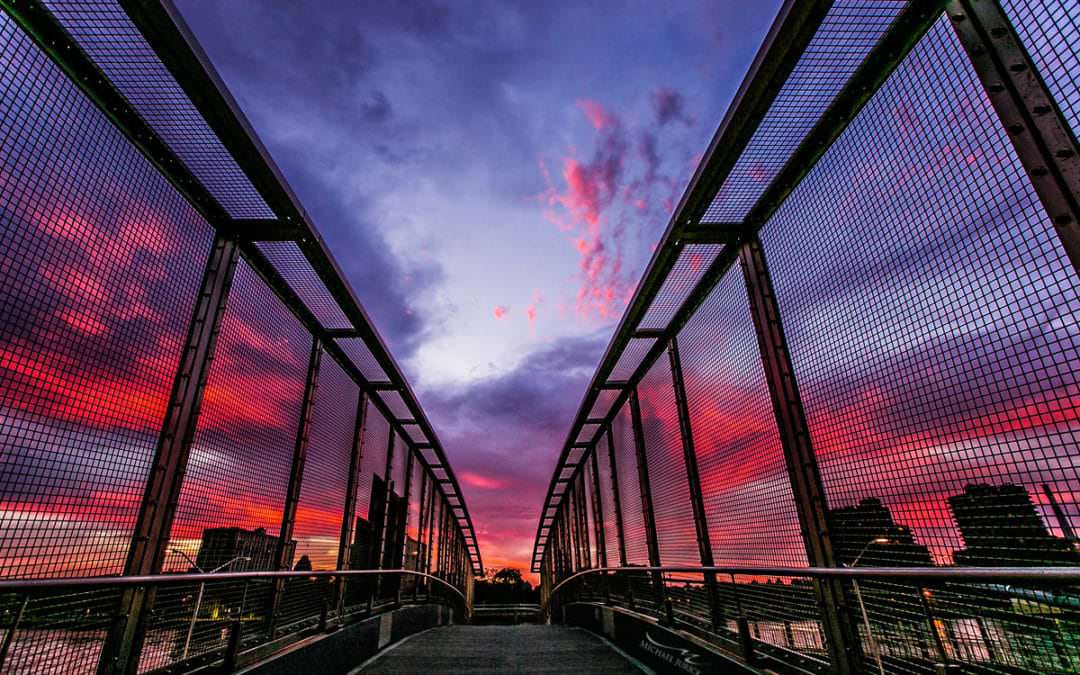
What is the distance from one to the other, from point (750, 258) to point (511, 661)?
5045 millimetres

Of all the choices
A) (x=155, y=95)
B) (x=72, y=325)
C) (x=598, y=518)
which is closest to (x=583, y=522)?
(x=598, y=518)

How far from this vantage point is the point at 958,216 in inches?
102

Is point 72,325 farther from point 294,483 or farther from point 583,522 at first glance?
point 583,522

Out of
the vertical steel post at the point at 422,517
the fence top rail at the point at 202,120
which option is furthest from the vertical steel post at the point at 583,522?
the fence top rail at the point at 202,120

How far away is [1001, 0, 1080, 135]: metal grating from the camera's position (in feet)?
7.11

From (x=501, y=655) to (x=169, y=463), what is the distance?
385 cm

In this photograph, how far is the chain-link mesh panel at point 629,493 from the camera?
349 inches

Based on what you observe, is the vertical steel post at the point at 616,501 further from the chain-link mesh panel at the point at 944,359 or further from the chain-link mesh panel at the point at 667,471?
the chain-link mesh panel at the point at 944,359

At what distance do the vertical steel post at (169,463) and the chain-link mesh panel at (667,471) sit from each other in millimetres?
5730

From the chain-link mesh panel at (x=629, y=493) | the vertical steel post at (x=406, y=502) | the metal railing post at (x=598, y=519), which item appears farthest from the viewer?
the metal railing post at (x=598, y=519)

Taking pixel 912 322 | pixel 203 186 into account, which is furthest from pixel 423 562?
pixel 912 322

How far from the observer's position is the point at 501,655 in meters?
5.07

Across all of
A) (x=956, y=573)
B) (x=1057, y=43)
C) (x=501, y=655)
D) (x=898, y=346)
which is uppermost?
(x=1057, y=43)

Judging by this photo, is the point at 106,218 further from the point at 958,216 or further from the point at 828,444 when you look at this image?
the point at 828,444
